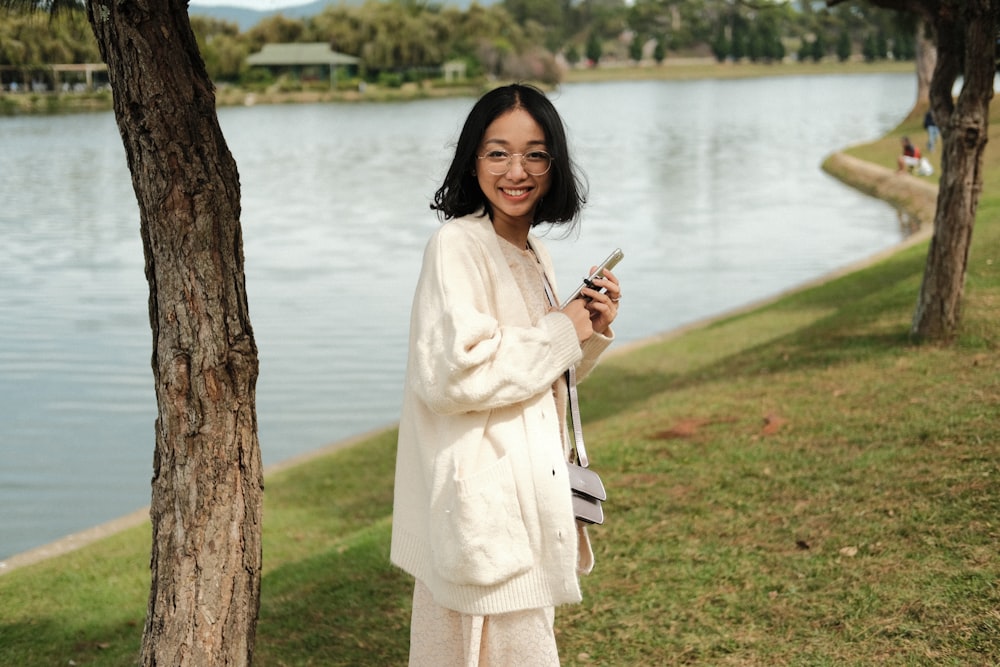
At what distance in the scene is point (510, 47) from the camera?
9319cm

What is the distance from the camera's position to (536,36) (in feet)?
372

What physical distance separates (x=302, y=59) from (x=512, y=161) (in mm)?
86227

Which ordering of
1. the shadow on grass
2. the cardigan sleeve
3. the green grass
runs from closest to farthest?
the cardigan sleeve
the green grass
the shadow on grass

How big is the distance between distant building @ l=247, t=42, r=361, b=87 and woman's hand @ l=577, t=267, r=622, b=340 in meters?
83.8

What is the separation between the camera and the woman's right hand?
233 centimetres

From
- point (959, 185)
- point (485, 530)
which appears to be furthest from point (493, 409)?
point (959, 185)

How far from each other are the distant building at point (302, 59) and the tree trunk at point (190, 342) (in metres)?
83.3

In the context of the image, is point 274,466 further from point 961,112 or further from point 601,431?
point 961,112

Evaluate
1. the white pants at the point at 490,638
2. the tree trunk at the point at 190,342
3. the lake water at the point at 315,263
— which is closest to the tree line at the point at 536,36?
the lake water at the point at 315,263

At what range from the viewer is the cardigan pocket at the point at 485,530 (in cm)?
220

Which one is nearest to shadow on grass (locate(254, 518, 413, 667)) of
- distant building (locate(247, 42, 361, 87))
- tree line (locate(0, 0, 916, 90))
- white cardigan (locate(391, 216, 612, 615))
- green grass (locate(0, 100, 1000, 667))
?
green grass (locate(0, 100, 1000, 667))

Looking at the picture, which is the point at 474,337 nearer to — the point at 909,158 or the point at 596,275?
the point at 596,275

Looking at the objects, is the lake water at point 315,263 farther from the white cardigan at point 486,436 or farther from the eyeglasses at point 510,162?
the white cardigan at point 486,436

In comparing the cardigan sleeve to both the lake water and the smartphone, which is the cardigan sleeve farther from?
the lake water
